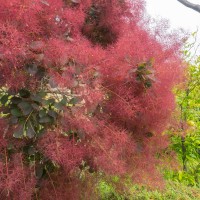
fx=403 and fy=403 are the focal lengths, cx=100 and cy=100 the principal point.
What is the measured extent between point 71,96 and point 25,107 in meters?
0.23

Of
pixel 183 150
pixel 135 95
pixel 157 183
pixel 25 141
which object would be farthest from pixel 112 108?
pixel 183 150

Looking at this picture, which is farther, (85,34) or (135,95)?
(85,34)

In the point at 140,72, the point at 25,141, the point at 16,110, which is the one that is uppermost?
the point at 140,72

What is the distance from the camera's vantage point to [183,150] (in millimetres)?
4559

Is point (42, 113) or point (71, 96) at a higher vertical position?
point (71, 96)

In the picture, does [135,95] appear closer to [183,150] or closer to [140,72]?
[140,72]

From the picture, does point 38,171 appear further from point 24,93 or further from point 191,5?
point 191,5

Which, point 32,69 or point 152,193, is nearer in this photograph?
point 32,69

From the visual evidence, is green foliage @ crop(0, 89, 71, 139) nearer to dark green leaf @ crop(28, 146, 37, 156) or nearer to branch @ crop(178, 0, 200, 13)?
dark green leaf @ crop(28, 146, 37, 156)

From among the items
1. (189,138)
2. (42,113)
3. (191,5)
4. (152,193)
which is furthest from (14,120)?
(189,138)

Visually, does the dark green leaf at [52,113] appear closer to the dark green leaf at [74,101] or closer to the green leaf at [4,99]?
the dark green leaf at [74,101]

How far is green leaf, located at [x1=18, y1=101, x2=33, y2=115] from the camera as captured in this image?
1.93 m

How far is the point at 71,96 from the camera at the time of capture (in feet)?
6.47

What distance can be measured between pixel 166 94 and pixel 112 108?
34cm
